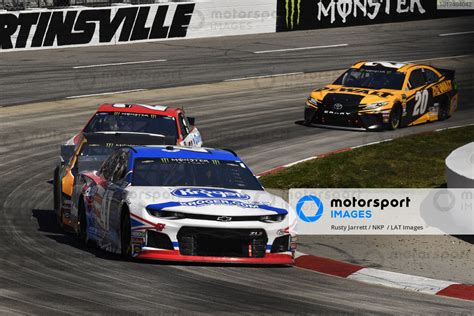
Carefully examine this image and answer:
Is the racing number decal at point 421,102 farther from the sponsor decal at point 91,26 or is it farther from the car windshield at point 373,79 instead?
the sponsor decal at point 91,26

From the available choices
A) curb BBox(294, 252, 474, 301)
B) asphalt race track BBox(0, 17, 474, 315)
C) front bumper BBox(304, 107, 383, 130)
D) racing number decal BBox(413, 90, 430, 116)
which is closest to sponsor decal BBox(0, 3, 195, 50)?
asphalt race track BBox(0, 17, 474, 315)

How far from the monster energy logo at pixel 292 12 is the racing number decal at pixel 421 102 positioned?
14938mm

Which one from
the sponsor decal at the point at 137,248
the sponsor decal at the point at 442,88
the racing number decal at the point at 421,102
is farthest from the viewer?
the sponsor decal at the point at 442,88

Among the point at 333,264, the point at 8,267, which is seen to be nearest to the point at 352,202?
the point at 333,264


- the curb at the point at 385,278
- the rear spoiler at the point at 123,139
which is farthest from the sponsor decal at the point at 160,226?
the rear spoiler at the point at 123,139

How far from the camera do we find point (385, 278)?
13.2 metres

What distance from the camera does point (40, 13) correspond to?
35750 millimetres

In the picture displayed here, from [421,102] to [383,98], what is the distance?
1.56m

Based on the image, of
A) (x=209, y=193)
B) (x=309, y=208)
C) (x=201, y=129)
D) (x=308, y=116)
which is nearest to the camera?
(x=209, y=193)

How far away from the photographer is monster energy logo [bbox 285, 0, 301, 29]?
138 feet

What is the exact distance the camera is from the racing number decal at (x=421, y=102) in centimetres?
2731

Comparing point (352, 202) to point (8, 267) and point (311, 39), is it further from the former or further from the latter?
point (311, 39)

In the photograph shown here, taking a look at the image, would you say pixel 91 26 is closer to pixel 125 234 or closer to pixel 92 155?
pixel 92 155

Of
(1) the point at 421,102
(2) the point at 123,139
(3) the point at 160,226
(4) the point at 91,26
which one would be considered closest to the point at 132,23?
(4) the point at 91,26
